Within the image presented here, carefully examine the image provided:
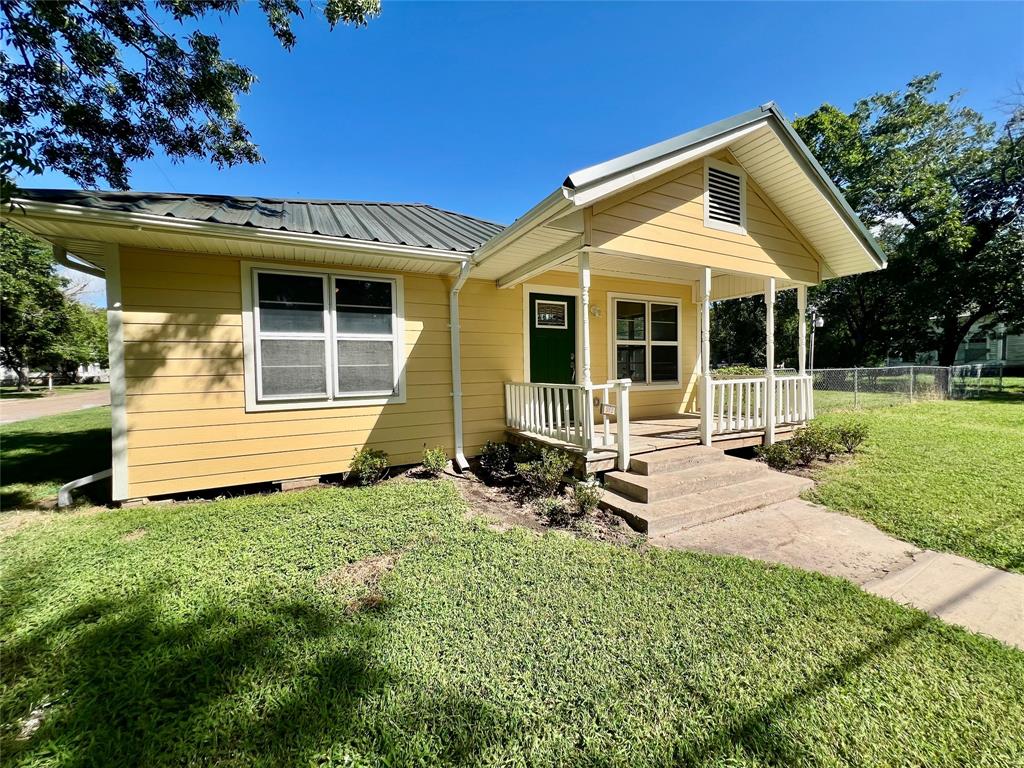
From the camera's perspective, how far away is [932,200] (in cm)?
1650

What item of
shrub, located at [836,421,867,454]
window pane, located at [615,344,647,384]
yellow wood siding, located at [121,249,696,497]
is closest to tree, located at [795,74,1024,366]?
shrub, located at [836,421,867,454]

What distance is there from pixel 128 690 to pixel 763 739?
9.51 feet

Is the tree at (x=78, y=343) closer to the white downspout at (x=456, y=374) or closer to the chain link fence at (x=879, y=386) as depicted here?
the white downspout at (x=456, y=374)

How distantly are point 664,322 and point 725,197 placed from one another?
2576 millimetres

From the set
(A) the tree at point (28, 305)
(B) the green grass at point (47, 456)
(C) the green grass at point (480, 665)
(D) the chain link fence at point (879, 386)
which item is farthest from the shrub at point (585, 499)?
(A) the tree at point (28, 305)

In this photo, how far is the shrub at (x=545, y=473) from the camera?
14.7 feet

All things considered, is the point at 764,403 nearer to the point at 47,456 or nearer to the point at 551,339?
the point at 551,339

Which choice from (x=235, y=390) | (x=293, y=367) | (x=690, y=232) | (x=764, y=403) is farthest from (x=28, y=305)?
(x=764, y=403)

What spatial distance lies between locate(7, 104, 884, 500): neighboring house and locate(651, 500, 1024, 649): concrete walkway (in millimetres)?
1301

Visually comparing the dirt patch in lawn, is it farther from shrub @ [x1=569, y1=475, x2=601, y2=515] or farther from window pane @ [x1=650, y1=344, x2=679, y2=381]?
window pane @ [x1=650, y1=344, x2=679, y2=381]

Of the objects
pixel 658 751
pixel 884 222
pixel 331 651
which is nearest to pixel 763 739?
pixel 658 751

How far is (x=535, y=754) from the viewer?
1601mm

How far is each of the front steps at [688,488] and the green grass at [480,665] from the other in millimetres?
650

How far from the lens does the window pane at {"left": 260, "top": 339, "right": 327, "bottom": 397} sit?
4742 millimetres
